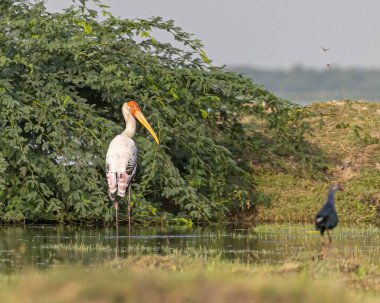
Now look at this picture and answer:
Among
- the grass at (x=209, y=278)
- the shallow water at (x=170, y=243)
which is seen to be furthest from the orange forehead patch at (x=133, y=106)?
the grass at (x=209, y=278)

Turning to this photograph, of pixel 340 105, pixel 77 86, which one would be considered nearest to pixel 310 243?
pixel 77 86

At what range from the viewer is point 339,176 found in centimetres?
2427

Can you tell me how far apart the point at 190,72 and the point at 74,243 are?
6505 millimetres

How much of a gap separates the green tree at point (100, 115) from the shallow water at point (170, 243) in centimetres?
72

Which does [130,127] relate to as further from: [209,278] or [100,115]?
[209,278]

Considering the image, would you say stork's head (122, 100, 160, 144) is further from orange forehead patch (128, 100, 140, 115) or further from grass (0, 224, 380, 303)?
grass (0, 224, 380, 303)

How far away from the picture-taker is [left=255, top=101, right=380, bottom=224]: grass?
22266mm

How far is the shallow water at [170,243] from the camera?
1477 cm

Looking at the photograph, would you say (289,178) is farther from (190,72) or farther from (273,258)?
(273,258)

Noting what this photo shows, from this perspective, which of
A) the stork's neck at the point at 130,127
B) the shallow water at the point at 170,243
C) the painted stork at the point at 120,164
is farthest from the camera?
the stork's neck at the point at 130,127

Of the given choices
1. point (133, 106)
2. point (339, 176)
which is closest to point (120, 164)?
point (133, 106)

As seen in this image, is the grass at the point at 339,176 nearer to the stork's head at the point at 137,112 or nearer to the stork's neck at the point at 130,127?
the stork's head at the point at 137,112

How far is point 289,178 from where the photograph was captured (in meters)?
24.2

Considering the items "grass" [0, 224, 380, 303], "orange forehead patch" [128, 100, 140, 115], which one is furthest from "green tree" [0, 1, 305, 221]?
"grass" [0, 224, 380, 303]
